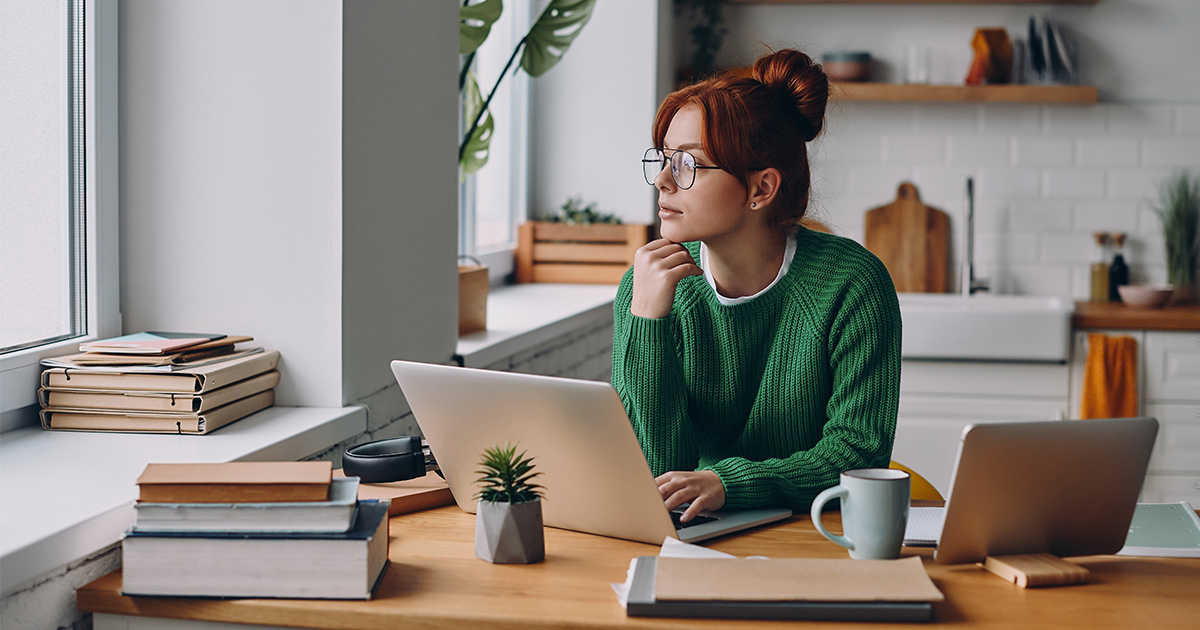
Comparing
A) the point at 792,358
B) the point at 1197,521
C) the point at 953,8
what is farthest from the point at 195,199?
the point at 953,8

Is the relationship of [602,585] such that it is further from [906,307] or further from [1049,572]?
[906,307]

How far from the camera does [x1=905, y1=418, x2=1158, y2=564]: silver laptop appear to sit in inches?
42.2

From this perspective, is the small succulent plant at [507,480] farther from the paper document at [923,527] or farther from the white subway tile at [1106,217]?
the white subway tile at [1106,217]

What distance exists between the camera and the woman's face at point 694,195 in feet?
4.97

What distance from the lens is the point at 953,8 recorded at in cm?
396

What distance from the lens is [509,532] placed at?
1134 mm

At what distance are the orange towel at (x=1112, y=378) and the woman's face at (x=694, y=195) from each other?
7.68ft

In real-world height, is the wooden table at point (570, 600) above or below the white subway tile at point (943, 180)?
below

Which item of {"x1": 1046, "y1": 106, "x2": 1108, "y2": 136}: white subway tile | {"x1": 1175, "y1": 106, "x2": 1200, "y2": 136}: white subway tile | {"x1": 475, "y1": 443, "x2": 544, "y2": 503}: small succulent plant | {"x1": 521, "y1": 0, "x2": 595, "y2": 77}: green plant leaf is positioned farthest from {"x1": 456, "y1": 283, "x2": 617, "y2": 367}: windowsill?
{"x1": 1175, "y1": 106, "x2": 1200, "y2": 136}: white subway tile

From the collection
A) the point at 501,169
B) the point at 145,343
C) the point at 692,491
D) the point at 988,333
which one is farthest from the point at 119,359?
the point at 988,333

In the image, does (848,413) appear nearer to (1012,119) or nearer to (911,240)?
(911,240)

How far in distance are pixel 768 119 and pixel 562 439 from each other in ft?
2.07

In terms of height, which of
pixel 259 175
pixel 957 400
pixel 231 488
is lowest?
pixel 957 400

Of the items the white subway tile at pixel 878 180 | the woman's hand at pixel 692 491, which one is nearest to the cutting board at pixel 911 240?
the white subway tile at pixel 878 180
